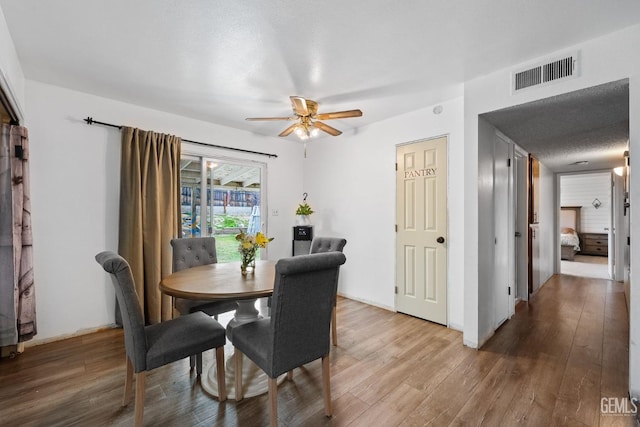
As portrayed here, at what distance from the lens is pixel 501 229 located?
10.4 ft

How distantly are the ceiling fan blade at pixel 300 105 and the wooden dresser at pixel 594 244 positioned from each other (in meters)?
9.39

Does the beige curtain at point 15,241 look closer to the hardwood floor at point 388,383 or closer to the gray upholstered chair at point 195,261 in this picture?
the hardwood floor at point 388,383

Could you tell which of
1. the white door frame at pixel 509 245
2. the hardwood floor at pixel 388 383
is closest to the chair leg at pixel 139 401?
the hardwood floor at pixel 388 383

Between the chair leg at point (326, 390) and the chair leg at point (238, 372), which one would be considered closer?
the chair leg at point (326, 390)

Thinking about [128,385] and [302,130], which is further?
[302,130]

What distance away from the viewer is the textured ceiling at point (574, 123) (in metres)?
2.20

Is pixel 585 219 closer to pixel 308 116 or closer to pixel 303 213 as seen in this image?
pixel 303 213

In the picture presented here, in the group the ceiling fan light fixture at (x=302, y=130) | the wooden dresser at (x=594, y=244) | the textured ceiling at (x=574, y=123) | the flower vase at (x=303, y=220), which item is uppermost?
the textured ceiling at (x=574, y=123)

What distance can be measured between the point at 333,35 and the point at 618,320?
4282 millimetres

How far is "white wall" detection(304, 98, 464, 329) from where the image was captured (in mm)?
3072

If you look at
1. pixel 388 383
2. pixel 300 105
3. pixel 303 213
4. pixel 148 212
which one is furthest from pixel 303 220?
pixel 388 383

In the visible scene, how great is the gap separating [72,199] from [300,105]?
2.51 metres

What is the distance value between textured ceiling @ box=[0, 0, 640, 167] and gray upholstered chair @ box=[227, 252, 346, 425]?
153cm

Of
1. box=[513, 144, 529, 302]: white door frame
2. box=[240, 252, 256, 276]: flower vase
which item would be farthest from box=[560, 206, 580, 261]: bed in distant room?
box=[240, 252, 256, 276]: flower vase
